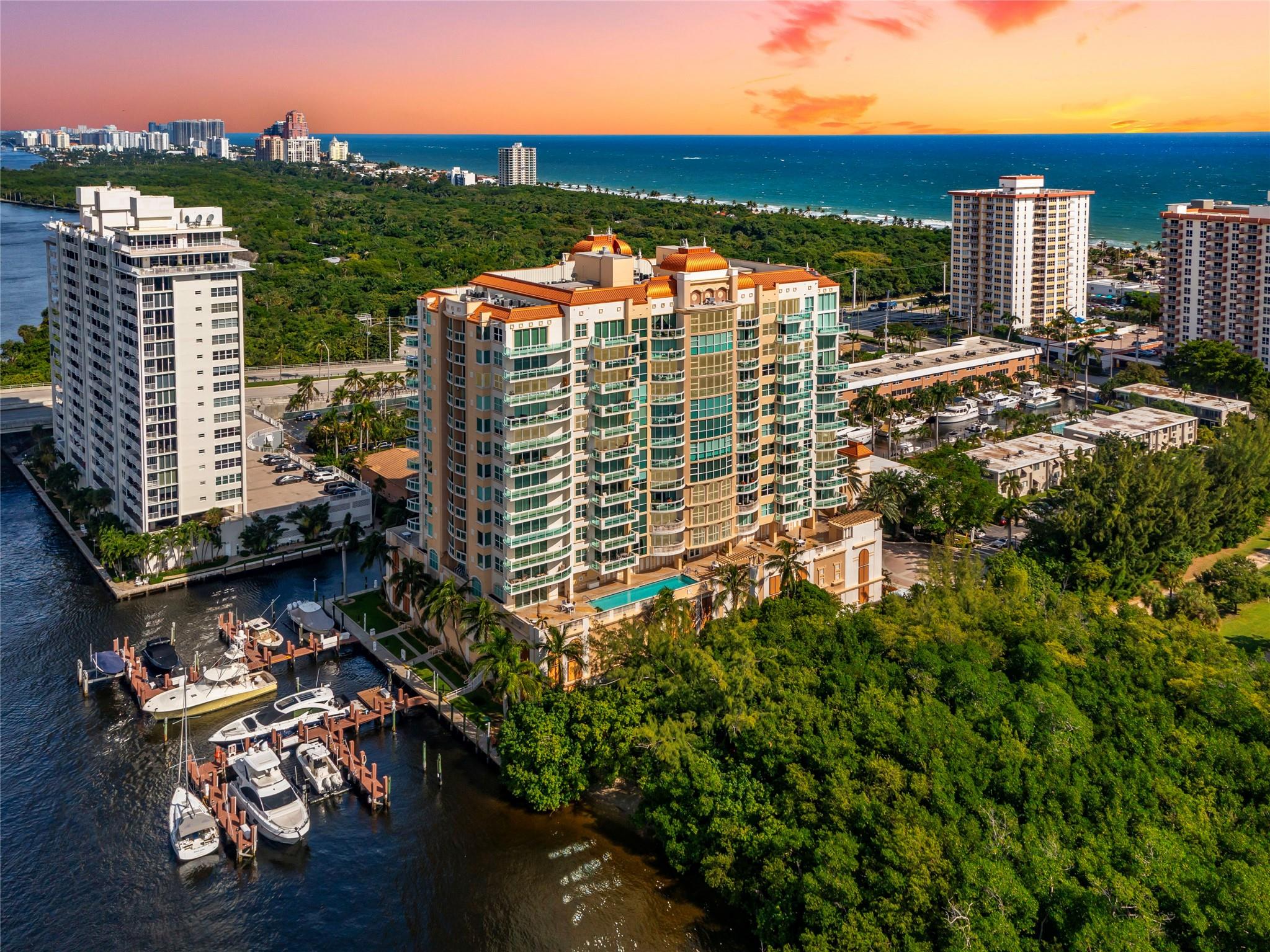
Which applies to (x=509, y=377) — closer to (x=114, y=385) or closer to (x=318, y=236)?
(x=114, y=385)

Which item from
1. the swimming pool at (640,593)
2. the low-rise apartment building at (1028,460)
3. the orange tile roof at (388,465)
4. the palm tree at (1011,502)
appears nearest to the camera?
the swimming pool at (640,593)

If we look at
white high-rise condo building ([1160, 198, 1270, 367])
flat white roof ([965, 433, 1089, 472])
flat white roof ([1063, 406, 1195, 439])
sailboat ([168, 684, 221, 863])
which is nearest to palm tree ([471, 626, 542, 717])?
sailboat ([168, 684, 221, 863])

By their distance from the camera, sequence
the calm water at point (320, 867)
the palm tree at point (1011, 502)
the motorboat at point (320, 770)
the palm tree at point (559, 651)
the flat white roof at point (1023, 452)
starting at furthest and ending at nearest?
1. the flat white roof at point (1023, 452)
2. the palm tree at point (1011, 502)
3. the palm tree at point (559, 651)
4. the motorboat at point (320, 770)
5. the calm water at point (320, 867)

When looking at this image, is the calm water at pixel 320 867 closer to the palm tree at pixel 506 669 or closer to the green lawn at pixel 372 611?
the palm tree at pixel 506 669

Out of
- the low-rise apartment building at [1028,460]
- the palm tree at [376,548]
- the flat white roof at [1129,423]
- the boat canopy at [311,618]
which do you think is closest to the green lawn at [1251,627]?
the low-rise apartment building at [1028,460]

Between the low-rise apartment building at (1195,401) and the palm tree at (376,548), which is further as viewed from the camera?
the low-rise apartment building at (1195,401)

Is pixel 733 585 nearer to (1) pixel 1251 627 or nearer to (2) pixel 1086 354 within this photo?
(1) pixel 1251 627

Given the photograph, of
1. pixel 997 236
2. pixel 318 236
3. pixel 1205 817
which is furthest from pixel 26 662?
pixel 318 236
